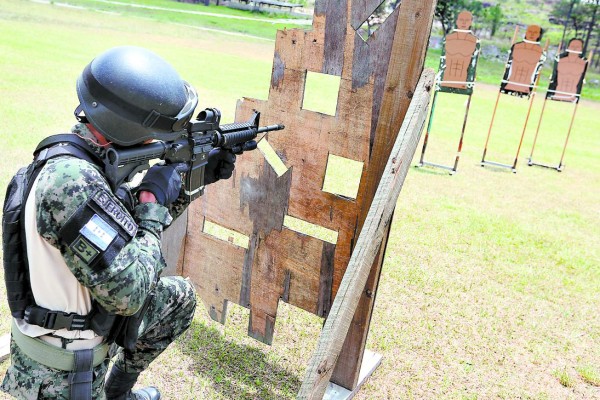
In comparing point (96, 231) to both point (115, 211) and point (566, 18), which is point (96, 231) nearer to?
point (115, 211)

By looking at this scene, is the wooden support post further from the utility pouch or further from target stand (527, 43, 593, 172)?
target stand (527, 43, 593, 172)

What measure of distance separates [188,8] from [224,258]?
27444 millimetres

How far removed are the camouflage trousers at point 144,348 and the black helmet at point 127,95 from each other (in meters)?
0.99

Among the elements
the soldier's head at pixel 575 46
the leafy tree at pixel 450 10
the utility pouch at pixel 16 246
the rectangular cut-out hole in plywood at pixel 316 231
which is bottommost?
the rectangular cut-out hole in plywood at pixel 316 231

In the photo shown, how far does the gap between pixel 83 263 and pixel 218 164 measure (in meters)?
1.15

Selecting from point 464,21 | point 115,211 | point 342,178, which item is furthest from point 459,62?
point 115,211

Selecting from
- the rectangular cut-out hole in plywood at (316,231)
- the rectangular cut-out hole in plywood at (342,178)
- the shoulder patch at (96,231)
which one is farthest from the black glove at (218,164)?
the rectangular cut-out hole in plywood at (342,178)

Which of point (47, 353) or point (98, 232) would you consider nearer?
point (98, 232)

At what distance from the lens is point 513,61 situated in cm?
1105

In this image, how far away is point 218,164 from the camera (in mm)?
3031

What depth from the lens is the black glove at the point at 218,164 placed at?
2988mm

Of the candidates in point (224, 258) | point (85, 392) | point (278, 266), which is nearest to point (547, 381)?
point (278, 266)

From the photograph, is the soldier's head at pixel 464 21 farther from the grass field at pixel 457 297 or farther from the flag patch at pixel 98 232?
the flag patch at pixel 98 232

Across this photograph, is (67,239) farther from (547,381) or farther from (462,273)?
(462,273)
